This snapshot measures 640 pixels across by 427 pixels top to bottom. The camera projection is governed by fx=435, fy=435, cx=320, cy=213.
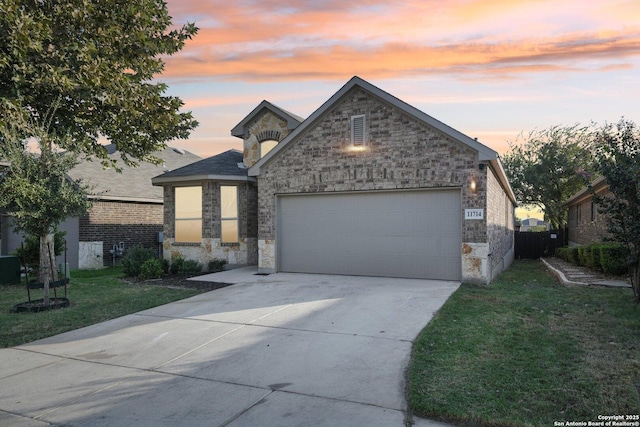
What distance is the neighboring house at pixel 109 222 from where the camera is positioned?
58.9 ft

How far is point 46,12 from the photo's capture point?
1053 centimetres

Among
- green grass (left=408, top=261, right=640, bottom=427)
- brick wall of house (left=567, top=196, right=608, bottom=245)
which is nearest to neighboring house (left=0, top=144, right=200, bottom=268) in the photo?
green grass (left=408, top=261, right=640, bottom=427)

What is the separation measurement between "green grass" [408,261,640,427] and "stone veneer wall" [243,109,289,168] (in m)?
10.4

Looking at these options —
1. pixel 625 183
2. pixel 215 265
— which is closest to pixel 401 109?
pixel 625 183

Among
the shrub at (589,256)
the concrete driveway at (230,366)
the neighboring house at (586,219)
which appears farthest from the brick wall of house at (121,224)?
the neighboring house at (586,219)

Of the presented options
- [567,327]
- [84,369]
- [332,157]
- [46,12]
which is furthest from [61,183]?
[567,327]

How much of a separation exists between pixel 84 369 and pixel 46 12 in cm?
906

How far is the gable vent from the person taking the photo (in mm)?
12594

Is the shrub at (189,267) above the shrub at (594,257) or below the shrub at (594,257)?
below

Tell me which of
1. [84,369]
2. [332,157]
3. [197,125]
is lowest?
[84,369]

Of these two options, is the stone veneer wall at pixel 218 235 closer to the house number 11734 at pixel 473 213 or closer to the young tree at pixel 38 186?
the young tree at pixel 38 186

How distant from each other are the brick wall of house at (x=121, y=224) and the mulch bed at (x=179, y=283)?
15.5 feet

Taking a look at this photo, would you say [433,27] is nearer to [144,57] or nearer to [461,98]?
[461,98]

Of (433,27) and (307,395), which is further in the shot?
(433,27)
